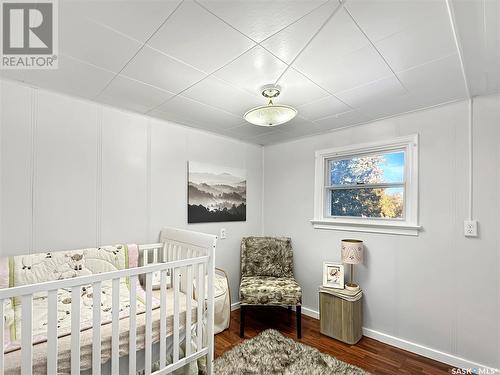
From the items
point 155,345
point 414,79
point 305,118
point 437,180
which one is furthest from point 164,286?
point 437,180

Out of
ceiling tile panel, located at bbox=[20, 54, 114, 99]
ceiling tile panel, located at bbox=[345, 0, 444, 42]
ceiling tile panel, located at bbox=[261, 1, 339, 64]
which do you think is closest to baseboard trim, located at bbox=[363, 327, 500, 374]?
ceiling tile panel, located at bbox=[345, 0, 444, 42]

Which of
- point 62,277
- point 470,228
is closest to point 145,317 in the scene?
point 62,277

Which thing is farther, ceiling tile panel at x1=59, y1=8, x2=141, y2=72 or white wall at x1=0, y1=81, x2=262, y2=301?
white wall at x1=0, y1=81, x2=262, y2=301

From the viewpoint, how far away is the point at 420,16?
3.77 feet

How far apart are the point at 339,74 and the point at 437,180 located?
4.38 ft

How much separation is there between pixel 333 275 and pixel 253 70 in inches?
83.4

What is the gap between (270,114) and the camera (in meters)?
1.77

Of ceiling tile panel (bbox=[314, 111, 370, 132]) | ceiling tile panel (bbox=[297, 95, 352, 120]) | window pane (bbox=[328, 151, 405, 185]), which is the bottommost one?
window pane (bbox=[328, 151, 405, 185])

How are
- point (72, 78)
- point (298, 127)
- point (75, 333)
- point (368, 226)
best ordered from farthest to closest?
point (298, 127) → point (368, 226) → point (72, 78) → point (75, 333)

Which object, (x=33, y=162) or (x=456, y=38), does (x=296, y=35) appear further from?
(x=33, y=162)

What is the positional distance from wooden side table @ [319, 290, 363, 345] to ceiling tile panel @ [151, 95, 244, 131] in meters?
2.05

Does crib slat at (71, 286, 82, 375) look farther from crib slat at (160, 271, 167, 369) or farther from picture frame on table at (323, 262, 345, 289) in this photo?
picture frame on table at (323, 262, 345, 289)

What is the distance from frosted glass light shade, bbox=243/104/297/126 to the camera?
1708 millimetres

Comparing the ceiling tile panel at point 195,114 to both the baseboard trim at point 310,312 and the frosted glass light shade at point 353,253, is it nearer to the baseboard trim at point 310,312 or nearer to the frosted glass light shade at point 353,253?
the frosted glass light shade at point 353,253
